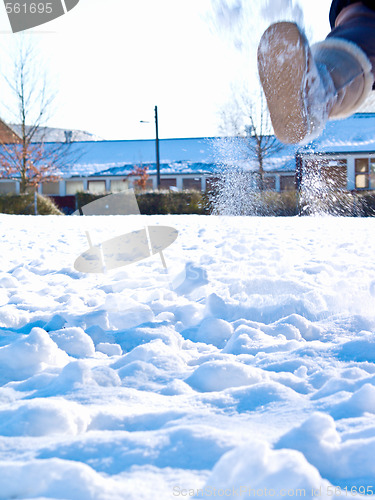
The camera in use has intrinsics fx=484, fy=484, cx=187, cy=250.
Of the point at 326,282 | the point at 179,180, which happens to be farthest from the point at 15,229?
the point at 179,180

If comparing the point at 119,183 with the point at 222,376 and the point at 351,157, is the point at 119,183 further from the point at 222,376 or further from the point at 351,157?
→ the point at 222,376

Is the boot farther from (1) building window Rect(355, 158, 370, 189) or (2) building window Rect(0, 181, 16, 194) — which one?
(2) building window Rect(0, 181, 16, 194)

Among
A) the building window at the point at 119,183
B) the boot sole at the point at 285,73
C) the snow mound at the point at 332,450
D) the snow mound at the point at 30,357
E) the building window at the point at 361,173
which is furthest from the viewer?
the building window at the point at 119,183

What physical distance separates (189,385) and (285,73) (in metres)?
1.19

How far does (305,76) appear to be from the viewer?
5.52 ft

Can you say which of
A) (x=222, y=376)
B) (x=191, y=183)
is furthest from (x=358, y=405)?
(x=191, y=183)

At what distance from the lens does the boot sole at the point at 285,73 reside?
168cm

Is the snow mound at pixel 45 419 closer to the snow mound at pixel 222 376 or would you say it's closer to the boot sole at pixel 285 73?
the snow mound at pixel 222 376

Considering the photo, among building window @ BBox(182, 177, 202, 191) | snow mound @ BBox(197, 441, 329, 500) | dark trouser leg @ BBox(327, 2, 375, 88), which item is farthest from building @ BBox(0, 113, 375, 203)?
snow mound @ BBox(197, 441, 329, 500)

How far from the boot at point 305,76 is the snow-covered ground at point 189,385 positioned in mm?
970

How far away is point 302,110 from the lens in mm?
1763

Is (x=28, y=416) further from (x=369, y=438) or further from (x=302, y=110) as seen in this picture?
(x=302, y=110)

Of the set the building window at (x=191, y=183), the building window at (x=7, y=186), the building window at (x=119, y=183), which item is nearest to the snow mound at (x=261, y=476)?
the building window at (x=191, y=183)

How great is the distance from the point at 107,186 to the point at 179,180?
4422 millimetres
